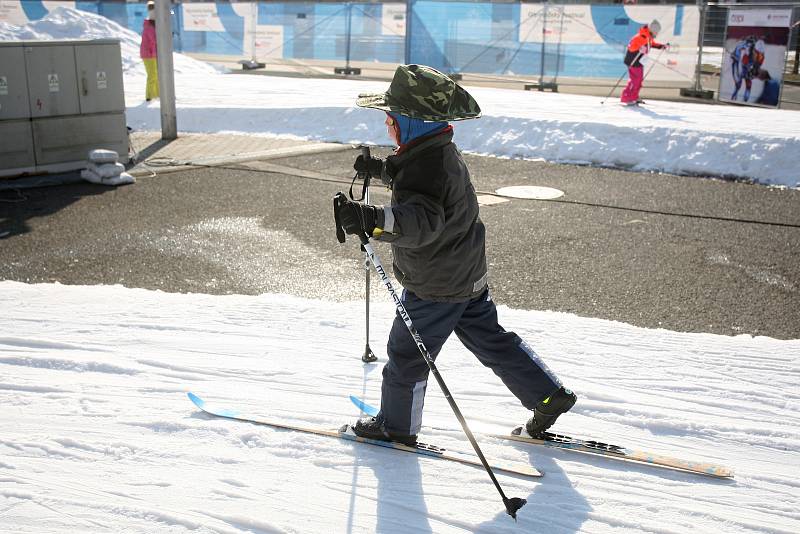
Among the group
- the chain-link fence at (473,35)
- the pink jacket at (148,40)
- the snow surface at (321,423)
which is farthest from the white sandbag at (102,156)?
the chain-link fence at (473,35)

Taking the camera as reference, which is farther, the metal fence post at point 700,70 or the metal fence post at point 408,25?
the metal fence post at point 408,25

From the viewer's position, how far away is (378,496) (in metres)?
3.58

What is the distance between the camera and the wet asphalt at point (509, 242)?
6559mm

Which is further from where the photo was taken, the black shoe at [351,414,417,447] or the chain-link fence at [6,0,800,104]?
the chain-link fence at [6,0,800,104]

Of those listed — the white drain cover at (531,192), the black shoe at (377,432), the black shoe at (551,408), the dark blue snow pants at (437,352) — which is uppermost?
the dark blue snow pants at (437,352)

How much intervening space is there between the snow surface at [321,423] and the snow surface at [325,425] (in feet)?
0.04

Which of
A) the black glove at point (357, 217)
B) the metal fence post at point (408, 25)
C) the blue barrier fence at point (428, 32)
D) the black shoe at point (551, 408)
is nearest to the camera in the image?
the black glove at point (357, 217)

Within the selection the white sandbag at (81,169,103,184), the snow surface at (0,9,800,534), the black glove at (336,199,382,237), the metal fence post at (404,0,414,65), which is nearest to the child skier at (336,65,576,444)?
the black glove at (336,199,382,237)

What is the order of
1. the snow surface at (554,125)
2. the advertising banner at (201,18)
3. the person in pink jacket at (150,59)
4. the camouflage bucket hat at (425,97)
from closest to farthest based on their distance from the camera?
the camouflage bucket hat at (425,97) → the snow surface at (554,125) → the person in pink jacket at (150,59) → the advertising banner at (201,18)

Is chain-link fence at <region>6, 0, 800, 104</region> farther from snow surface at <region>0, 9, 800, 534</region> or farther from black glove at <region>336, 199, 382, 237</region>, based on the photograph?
black glove at <region>336, 199, 382, 237</region>

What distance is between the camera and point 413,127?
11.8ft

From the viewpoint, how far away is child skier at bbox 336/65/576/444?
341cm

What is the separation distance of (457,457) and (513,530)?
59cm

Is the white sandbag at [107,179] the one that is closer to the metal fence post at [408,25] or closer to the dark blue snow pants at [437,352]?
the dark blue snow pants at [437,352]
